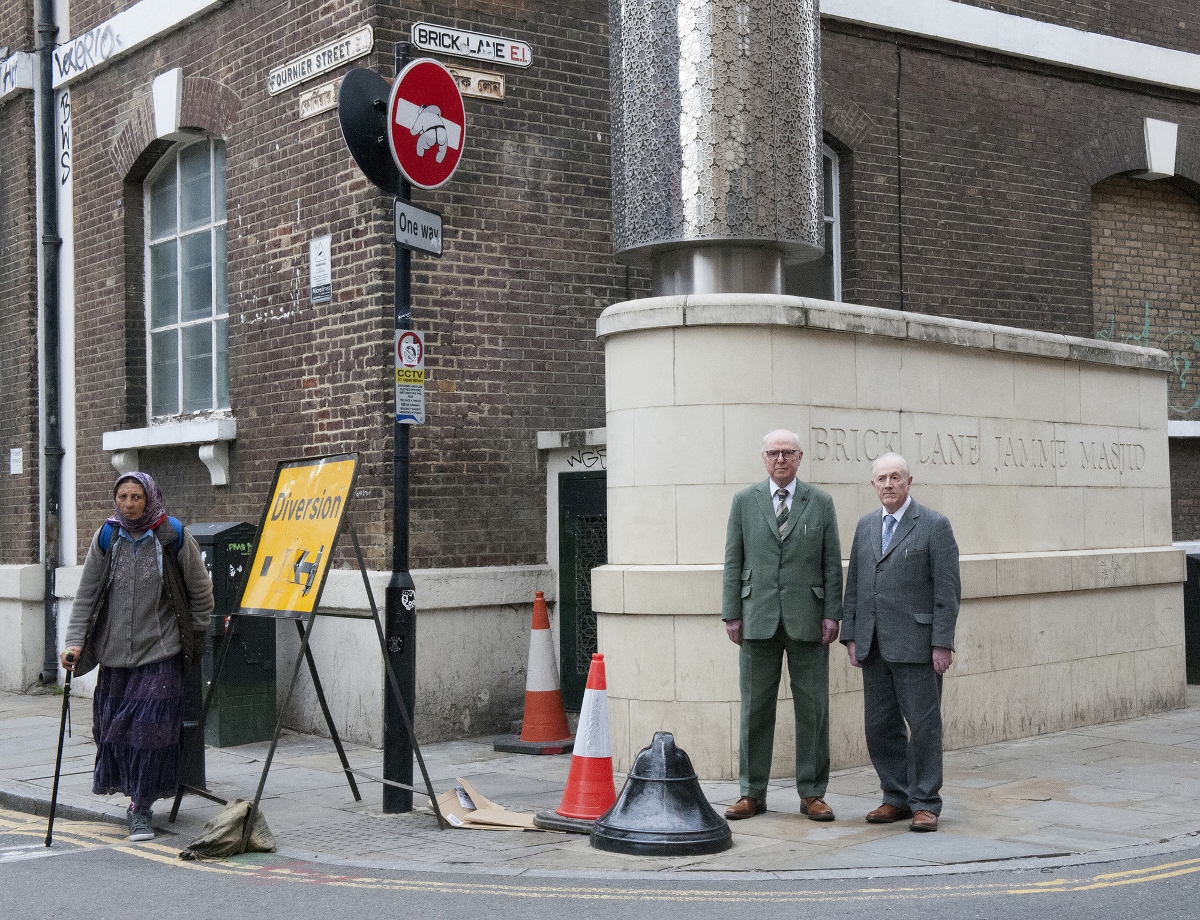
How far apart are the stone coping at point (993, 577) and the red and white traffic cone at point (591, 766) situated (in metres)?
1.15

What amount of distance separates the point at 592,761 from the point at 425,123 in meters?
3.43

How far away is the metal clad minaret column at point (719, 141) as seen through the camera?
8.91 metres

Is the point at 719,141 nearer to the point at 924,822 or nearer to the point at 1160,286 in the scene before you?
the point at 924,822

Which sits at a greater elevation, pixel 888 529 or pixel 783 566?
pixel 888 529

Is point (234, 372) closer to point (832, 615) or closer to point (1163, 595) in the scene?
point (832, 615)

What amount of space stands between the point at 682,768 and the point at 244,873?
6.50ft

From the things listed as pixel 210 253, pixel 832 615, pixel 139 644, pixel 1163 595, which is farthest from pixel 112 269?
pixel 1163 595

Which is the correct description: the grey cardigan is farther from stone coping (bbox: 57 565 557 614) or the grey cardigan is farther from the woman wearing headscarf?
stone coping (bbox: 57 565 557 614)

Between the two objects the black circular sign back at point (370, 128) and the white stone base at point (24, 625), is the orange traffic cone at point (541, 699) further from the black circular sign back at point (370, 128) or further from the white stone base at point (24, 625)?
the white stone base at point (24, 625)

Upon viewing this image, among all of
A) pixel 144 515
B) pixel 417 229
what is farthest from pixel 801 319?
pixel 144 515

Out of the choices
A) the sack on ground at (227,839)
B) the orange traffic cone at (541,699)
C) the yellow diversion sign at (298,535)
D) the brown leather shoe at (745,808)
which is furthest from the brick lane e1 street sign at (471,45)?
the brown leather shoe at (745,808)

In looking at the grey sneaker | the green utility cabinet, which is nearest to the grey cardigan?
the grey sneaker

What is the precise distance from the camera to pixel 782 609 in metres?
7.24

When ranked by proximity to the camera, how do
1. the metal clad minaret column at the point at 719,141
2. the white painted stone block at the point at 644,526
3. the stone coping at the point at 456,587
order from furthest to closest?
1. the stone coping at the point at 456,587
2. the metal clad minaret column at the point at 719,141
3. the white painted stone block at the point at 644,526
